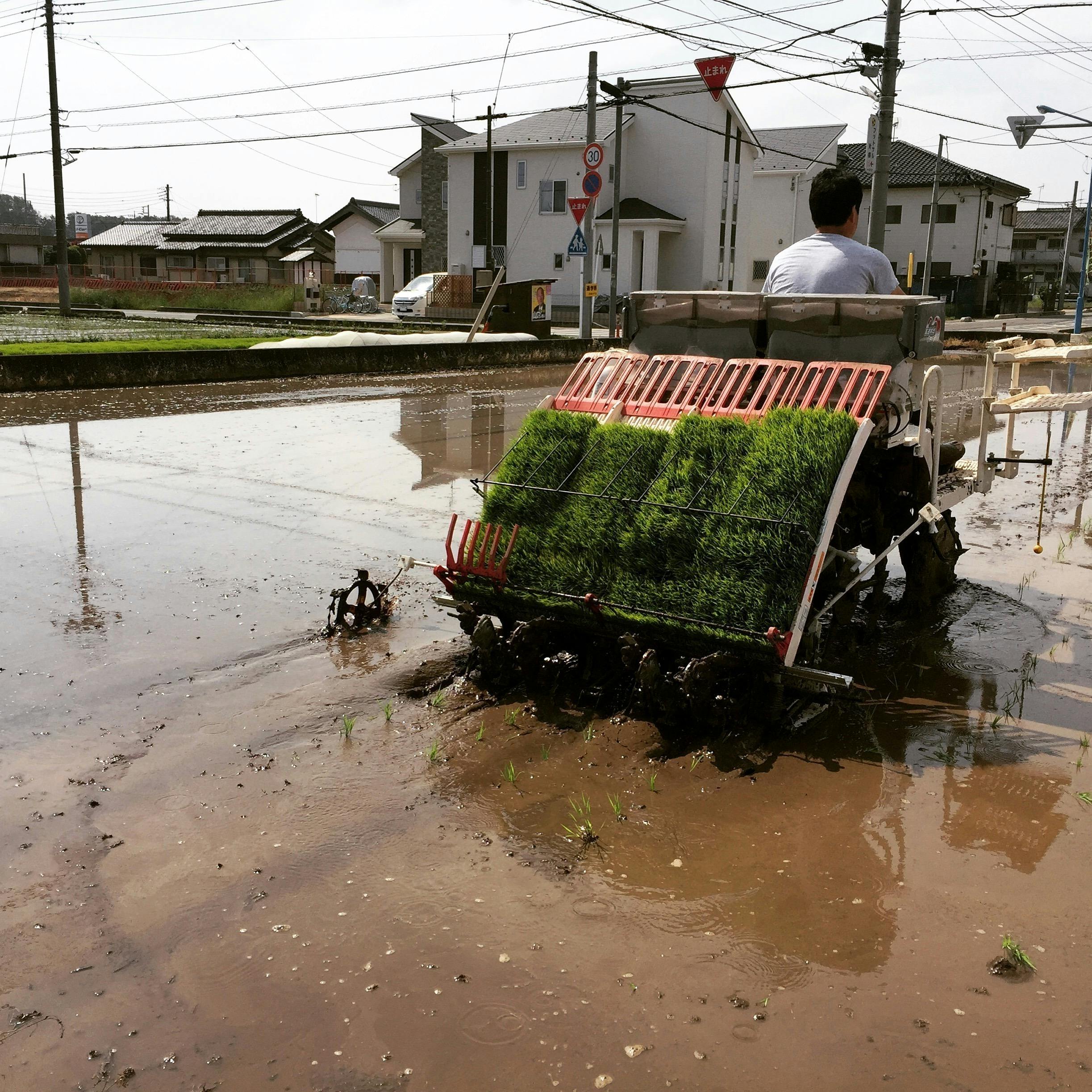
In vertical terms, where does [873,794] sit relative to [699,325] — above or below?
below

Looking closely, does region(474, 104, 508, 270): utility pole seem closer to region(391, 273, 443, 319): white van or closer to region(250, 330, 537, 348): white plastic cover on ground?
region(391, 273, 443, 319): white van

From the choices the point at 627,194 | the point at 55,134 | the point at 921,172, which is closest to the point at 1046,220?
the point at 921,172

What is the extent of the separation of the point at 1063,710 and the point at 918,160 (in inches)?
2421

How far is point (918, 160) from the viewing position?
59.3m

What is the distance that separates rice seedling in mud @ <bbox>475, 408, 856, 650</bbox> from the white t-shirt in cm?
97

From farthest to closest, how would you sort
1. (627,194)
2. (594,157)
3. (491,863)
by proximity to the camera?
1. (627,194)
2. (594,157)
3. (491,863)

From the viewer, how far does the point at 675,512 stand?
14.8 feet

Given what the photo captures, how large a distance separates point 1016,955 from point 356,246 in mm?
60691

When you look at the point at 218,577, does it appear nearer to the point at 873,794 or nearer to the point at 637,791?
the point at 637,791

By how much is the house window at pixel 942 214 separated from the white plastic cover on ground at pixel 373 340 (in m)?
39.3

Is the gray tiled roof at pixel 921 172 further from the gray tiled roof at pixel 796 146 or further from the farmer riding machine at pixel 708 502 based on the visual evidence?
the farmer riding machine at pixel 708 502

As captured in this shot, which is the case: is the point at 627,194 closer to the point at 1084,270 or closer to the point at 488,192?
the point at 488,192

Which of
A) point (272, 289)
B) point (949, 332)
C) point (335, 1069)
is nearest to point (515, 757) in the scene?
point (335, 1069)

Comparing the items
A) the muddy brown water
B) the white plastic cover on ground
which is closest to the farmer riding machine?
the muddy brown water
